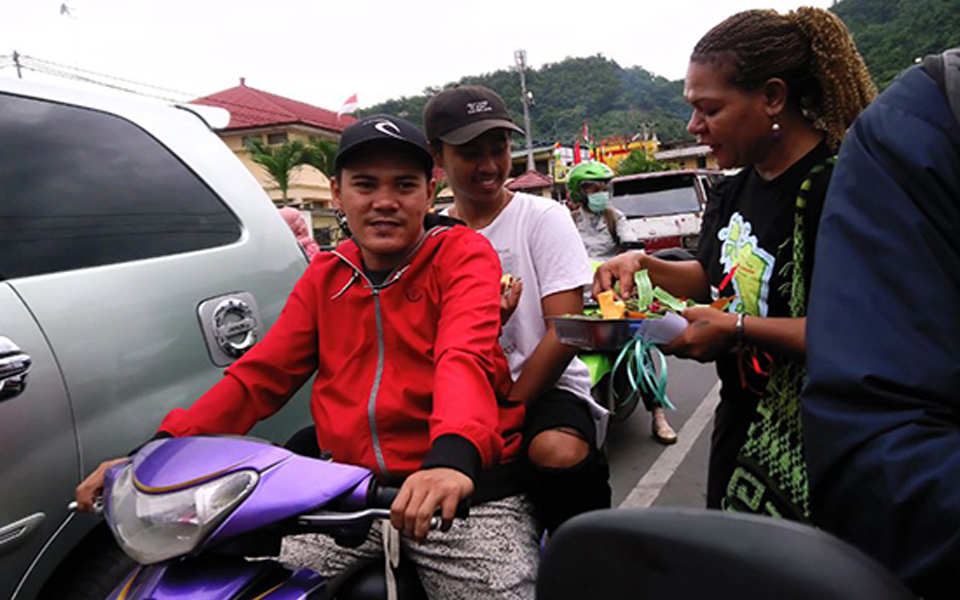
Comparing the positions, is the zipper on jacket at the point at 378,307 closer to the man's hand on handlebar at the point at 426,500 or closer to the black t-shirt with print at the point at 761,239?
the man's hand on handlebar at the point at 426,500

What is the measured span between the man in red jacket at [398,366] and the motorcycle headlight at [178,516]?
28 centimetres

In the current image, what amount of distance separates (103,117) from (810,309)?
2139 mm

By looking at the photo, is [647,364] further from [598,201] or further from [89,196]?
[598,201]

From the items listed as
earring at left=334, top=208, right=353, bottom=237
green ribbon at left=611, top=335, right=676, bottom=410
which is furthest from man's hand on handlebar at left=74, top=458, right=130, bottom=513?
green ribbon at left=611, top=335, right=676, bottom=410

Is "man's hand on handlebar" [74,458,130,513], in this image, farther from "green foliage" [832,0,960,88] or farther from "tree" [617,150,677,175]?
"tree" [617,150,677,175]

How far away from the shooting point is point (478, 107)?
2.12 meters

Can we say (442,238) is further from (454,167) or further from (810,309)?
(810,309)

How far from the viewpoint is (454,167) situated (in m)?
2.19

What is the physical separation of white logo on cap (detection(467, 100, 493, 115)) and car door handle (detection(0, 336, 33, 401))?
4.59 ft

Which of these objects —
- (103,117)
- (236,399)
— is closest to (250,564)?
(236,399)

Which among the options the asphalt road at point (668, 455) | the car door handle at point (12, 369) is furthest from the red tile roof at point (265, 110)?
the car door handle at point (12, 369)

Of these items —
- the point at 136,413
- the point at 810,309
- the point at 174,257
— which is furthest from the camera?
the point at 174,257

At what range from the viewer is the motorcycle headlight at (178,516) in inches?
40.3

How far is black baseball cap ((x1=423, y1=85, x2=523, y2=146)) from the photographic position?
2.09 m
